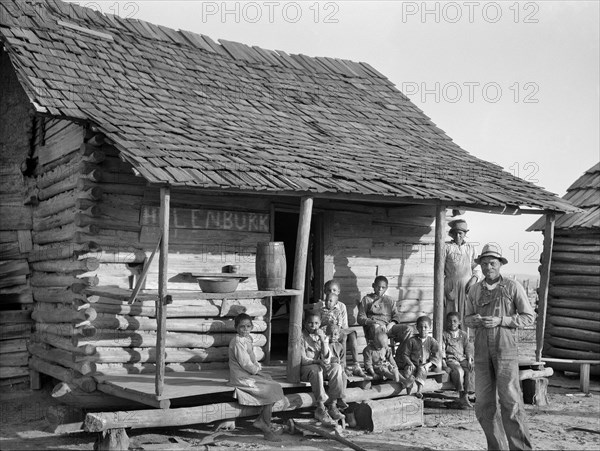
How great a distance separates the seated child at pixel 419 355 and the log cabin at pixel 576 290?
4580 millimetres

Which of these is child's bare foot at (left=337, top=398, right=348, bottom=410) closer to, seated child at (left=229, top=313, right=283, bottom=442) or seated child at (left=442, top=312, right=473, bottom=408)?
seated child at (left=229, top=313, right=283, bottom=442)

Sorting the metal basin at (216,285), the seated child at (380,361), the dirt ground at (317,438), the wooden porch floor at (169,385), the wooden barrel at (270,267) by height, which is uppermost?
the wooden barrel at (270,267)

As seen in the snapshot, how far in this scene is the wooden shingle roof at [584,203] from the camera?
48.4 ft

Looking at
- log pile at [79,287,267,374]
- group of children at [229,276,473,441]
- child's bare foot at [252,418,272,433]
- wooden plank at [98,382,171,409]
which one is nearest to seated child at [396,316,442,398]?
group of children at [229,276,473,441]

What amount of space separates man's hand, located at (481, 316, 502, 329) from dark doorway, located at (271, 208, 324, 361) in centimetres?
433

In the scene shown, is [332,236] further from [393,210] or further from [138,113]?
[138,113]

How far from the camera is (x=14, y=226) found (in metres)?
12.2

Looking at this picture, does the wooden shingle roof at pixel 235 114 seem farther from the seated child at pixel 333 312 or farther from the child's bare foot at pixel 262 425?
the child's bare foot at pixel 262 425

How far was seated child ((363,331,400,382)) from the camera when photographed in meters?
10.4

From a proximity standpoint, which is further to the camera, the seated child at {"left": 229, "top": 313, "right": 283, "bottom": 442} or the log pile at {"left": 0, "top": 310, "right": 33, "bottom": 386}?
the log pile at {"left": 0, "top": 310, "right": 33, "bottom": 386}

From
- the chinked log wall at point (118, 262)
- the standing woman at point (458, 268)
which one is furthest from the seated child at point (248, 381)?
the standing woman at point (458, 268)

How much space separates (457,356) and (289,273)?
4.25m

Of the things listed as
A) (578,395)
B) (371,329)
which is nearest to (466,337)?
(371,329)

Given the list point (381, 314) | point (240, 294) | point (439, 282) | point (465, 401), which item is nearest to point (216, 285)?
point (240, 294)
